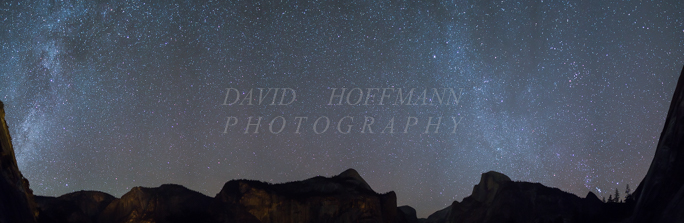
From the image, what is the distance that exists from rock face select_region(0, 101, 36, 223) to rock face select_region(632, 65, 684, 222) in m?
40.8

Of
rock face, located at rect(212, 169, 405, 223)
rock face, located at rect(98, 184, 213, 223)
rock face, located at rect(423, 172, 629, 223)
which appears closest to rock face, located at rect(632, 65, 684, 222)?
rock face, located at rect(423, 172, 629, 223)

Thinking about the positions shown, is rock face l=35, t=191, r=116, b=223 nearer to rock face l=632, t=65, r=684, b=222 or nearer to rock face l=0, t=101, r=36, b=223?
rock face l=0, t=101, r=36, b=223

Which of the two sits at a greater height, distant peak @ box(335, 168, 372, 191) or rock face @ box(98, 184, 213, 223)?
distant peak @ box(335, 168, 372, 191)

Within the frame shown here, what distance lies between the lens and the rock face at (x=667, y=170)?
111 feet

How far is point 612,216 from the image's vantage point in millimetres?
46969

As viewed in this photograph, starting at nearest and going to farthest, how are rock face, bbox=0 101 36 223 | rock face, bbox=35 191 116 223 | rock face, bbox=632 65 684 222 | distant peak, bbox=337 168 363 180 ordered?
rock face, bbox=0 101 36 223 < rock face, bbox=632 65 684 222 < rock face, bbox=35 191 116 223 < distant peak, bbox=337 168 363 180

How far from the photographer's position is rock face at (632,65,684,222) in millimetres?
33750

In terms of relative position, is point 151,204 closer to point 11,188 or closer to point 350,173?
point 350,173

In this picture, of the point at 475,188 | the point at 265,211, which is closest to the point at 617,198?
the point at 475,188

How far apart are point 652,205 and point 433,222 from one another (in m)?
48.8

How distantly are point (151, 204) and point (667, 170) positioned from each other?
61.9 meters

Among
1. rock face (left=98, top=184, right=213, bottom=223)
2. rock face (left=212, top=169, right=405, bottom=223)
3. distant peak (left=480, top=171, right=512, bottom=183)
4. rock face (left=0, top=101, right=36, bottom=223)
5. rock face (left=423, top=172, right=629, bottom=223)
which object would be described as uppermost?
distant peak (left=480, top=171, right=512, bottom=183)

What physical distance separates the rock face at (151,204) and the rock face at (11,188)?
36.6 m

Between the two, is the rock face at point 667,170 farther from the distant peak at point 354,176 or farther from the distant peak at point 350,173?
the distant peak at point 350,173
